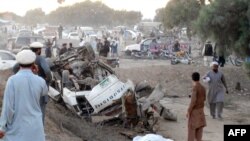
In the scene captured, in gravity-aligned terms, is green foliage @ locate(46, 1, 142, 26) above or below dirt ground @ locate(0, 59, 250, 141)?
above

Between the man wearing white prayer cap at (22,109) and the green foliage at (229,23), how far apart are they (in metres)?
12.6

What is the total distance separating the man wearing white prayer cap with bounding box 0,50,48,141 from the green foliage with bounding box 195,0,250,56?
12599mm

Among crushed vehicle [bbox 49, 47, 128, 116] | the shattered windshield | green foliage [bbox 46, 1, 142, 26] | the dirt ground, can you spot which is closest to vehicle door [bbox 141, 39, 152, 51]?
the shattered windshield

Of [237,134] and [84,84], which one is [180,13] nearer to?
[84,84]

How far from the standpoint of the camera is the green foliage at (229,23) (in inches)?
683

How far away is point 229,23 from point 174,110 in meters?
4.27

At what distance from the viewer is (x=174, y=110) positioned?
15484 mm

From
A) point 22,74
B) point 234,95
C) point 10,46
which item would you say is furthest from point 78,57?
point 10,46

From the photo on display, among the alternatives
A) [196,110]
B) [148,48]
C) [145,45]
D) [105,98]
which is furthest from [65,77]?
[145,45]

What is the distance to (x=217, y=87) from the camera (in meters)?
13.8

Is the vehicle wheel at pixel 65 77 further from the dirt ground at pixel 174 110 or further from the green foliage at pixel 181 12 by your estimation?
the green foliage at pixel 181 12

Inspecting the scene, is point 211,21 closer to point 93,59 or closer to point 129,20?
point 93,59

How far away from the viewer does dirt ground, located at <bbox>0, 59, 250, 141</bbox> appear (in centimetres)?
1019

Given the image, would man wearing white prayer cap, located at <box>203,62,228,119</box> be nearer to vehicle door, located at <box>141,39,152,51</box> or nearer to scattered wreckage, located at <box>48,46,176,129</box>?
scattered wreckage, located at <box>48,46,176,129</box>
